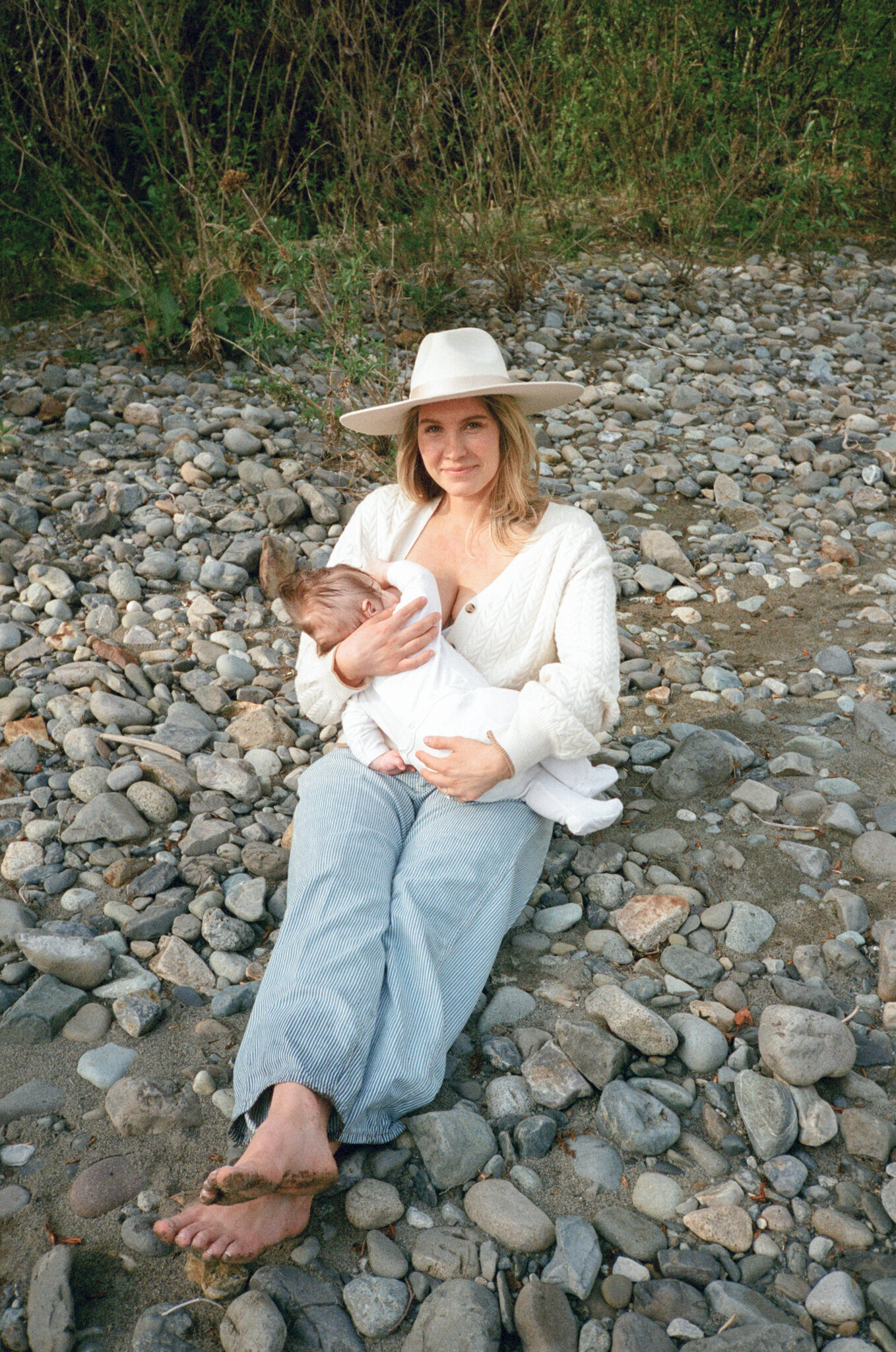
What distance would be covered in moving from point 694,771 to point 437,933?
1.12m

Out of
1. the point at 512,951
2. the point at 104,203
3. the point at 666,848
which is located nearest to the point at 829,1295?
the point at 512,951

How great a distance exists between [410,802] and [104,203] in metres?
4.69

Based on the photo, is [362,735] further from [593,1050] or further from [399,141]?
[399,141]

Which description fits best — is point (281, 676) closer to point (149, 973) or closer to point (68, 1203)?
point (149, 973)

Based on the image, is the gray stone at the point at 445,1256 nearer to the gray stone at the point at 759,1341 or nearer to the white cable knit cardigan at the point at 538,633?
the gray stone at the point at 759,1341

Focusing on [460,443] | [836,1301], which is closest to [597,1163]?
[836,1301]

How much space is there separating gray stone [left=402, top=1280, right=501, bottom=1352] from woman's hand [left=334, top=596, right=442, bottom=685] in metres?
1.37

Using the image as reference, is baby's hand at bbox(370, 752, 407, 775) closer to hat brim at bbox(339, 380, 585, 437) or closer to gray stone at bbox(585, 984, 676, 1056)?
gray stone at bbox(585, 984, 676, 1056)

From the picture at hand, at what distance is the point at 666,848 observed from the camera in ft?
9.19

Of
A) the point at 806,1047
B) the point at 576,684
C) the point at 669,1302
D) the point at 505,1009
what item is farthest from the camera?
the point at 576,684

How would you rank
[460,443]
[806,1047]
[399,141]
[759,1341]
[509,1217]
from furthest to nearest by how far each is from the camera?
[399,141]
[460,443]
[806,1047]
[509,1217]
[759,1341]

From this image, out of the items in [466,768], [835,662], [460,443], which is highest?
[460,443]

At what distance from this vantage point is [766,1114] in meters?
2.01

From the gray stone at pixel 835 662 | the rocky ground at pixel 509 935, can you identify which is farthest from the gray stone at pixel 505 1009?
the gray stone at pixel 835 662
